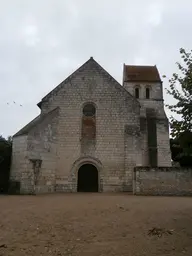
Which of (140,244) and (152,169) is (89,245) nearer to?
(140,244)

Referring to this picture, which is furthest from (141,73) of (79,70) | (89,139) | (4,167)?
(4,167)

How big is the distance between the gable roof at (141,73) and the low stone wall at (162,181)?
14067 mm

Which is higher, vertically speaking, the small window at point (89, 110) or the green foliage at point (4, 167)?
the small window at point (89, 110)

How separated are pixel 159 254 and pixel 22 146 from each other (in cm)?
1588

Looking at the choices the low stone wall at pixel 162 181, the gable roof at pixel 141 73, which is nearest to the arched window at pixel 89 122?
the low stone wall at pixel 162 181

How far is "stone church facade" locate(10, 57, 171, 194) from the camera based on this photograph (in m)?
21.8

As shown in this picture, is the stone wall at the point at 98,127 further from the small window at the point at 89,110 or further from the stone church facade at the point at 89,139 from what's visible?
the small window at the point at 89,110

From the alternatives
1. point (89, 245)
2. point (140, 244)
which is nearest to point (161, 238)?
point (140, 244)

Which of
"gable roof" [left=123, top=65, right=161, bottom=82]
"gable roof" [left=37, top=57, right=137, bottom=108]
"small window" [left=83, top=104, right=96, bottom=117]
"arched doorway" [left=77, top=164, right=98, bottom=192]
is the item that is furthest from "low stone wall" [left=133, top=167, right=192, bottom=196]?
"gable roof" [left=123, top=65, right=161, bottom=82]

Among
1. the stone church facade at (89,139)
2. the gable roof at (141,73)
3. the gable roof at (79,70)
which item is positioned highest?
the gable roof at (141,73)

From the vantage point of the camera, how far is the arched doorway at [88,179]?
23.3 m

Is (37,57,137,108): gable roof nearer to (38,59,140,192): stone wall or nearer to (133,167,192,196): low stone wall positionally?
(38,59,140,192): stone wall

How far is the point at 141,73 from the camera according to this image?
33.1 metres

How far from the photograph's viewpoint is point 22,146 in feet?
69.3
